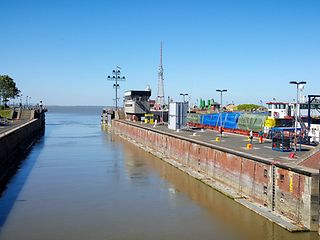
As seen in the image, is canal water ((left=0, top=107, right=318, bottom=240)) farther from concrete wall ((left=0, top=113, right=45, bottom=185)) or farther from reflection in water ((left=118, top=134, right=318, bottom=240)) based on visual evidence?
concrete wall ((left=0, top=113, right=45, bottom=185))

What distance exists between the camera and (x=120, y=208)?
28812 millimetres

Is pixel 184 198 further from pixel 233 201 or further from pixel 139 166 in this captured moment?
pixel 139 166

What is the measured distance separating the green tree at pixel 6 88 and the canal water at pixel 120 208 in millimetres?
96708

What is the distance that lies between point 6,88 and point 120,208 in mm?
119243

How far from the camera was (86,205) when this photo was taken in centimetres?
2942

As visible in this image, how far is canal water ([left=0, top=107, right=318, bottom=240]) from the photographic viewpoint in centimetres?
2352

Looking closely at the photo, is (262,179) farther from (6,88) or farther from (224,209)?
(6,88)

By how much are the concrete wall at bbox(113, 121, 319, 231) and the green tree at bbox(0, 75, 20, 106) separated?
10327cm

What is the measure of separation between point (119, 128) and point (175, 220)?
78887mm

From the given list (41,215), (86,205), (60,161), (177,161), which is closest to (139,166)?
(177,161)

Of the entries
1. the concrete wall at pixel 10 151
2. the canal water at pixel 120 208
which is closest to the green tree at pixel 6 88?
the concrete wall at pixel 10 151

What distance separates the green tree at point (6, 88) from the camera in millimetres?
134625

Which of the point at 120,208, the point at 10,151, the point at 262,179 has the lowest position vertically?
the point at 120,208

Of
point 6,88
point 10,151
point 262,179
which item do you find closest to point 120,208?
point 262,179
